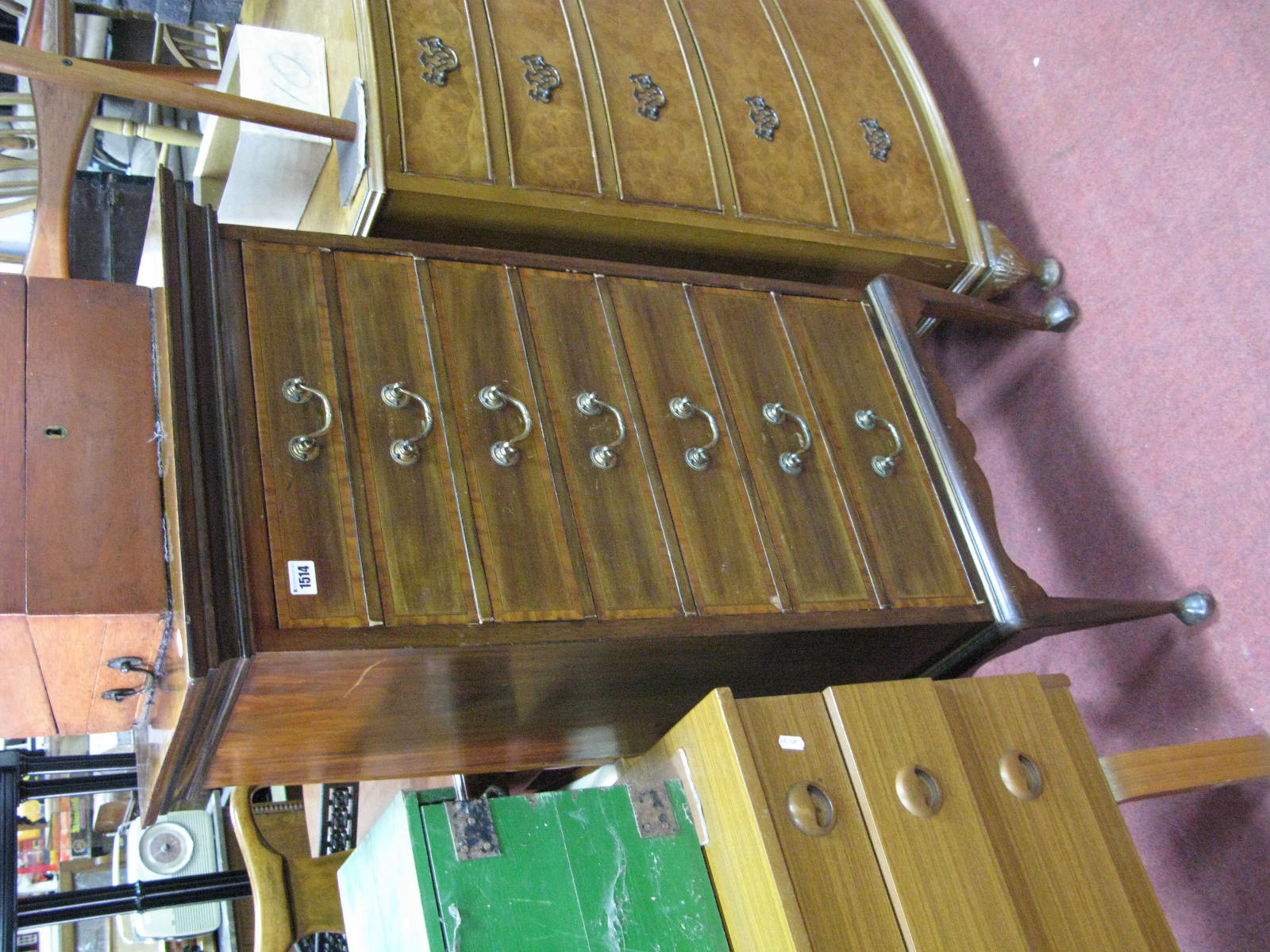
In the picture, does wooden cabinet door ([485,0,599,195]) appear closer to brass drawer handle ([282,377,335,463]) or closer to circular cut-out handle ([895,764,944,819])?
brass drawer handle ([282,377,335,463])

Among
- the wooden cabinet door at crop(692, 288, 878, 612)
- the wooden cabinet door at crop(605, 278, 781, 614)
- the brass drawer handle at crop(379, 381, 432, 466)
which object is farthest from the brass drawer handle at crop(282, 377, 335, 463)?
the wooden cabinet door at crop(692, 288, 878, 612)

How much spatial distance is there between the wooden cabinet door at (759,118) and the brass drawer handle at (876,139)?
0.67ft

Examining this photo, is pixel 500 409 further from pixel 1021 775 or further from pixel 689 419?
pixel 1021 775

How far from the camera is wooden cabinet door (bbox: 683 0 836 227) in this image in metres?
2.76

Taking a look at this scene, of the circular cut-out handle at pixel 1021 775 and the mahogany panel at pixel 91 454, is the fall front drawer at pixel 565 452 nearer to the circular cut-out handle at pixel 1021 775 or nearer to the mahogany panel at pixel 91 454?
the mahogany panel at pixel 91 454

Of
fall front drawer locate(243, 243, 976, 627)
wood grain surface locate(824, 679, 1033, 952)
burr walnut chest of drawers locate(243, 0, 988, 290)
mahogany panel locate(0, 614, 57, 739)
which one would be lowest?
wood grain surface locate(824, 679, 1033, 952)

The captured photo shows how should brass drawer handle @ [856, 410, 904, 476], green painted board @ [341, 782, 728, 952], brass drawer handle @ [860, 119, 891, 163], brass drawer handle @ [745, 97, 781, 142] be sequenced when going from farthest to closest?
brass drawer handle @ [860, 119, 891, 163] → brass drawer handle @ [745, 97, 781, 142] → brass drawer handle @ [856, 410, 904, 476] → green painted board @ [341, 782, 728, 952]

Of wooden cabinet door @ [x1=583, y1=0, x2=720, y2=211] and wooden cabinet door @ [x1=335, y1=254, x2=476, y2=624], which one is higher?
wooden cabinet door @ [x1=583, y1=0, x2=720, y2=211]

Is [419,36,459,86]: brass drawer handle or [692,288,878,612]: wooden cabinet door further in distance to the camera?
[419,36,459,86]: brass drawer handle

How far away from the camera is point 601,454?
6.98 ft

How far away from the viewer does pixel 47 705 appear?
1.92m

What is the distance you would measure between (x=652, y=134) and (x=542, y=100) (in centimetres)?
29

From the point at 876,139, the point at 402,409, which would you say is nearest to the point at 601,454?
the point at 402,409

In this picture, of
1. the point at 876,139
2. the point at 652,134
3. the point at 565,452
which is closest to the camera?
the point at 565,452
